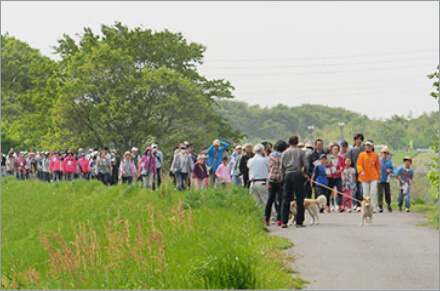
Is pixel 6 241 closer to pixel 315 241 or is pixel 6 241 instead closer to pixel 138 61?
pixel 315 241

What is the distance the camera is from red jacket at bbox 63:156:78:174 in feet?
131

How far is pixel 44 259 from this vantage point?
20.5 metres

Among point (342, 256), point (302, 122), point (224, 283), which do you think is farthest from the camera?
point (302, 122)

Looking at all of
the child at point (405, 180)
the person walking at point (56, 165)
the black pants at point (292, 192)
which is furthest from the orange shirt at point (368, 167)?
the person walking at point (56, 165)

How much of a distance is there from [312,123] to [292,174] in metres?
130

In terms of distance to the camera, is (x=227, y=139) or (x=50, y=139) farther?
(x=227, y=139)

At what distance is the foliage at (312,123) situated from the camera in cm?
11693

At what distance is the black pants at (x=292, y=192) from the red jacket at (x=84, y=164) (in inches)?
930

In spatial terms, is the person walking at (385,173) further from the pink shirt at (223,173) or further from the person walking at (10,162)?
the person walking at (10,162)

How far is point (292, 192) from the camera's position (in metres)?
17.0

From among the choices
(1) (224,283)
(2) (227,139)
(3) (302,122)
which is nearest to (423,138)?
(3) (302,122)

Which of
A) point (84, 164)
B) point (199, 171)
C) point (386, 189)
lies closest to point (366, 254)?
point (386, 189)

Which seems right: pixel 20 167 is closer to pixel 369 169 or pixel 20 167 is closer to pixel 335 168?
pixel 335 168

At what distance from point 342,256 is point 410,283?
2127mm
